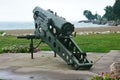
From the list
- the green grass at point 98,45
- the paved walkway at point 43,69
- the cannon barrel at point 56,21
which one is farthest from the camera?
the green grass at point 98,45

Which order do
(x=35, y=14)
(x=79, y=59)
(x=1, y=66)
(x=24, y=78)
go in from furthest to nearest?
1. (x=35, y=14)
2. (x=1, y=66)
3. (x=79, y=59)
4. (x=24, y=78)

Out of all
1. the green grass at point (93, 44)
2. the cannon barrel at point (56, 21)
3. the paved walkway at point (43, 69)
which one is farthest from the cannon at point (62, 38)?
the green grass at point (93, 44)

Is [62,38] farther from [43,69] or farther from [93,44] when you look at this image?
[93,44]

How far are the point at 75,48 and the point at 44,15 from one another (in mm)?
2716

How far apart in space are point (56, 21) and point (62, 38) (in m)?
0.75

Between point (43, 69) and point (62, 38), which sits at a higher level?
point (62, 38)

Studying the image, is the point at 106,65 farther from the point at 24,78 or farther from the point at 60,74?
the point at 24,78

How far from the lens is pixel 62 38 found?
1650 cm

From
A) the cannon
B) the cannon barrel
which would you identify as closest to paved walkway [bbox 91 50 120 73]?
the cannon

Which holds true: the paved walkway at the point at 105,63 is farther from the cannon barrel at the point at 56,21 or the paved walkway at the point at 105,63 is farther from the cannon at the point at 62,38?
the cannon barrel at the point at 56,21

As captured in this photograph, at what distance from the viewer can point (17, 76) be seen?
45.9ft

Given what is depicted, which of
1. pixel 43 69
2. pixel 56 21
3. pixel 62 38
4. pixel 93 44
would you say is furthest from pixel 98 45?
pixel 43 69

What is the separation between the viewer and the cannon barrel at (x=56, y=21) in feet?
51.4

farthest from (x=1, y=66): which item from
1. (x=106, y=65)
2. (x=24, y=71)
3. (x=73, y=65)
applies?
(x=106, y=65)
